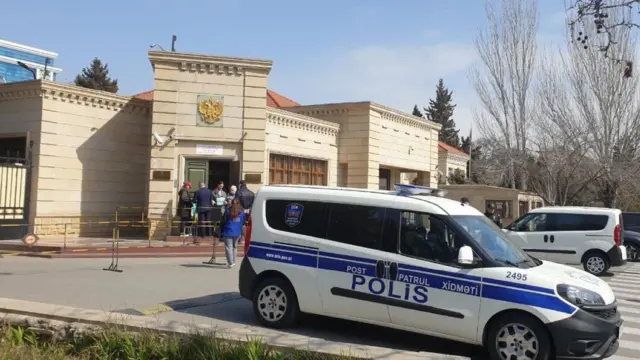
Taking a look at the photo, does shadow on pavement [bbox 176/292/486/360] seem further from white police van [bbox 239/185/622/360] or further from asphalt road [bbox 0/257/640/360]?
white police van [bbox 239/185/622/360]

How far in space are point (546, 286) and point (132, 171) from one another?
61.3ft

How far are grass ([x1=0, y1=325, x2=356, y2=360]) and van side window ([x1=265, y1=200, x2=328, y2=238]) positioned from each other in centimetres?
235

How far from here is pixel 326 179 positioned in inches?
1064

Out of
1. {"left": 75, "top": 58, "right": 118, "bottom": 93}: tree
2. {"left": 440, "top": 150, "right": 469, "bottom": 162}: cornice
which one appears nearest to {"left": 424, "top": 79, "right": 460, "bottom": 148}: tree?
{"left": 440, "top": 150, "right": 469, "bottom": 162}: cornice

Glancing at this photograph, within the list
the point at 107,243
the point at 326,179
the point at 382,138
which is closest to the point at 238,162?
the point at 107,243

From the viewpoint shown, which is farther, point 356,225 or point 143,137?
point 143,137

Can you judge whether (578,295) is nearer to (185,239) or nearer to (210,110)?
(185,239)

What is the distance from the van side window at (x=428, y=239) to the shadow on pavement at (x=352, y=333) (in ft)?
3.67

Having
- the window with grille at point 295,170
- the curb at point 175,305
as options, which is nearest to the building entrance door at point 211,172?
the window with grille at point 295,170

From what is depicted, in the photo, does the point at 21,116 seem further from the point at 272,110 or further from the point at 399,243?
the point at 399,243

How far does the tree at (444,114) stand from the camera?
91000 mm

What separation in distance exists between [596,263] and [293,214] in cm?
1051

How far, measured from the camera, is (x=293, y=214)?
A: 304 inches

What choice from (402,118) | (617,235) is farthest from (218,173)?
(617,235)
